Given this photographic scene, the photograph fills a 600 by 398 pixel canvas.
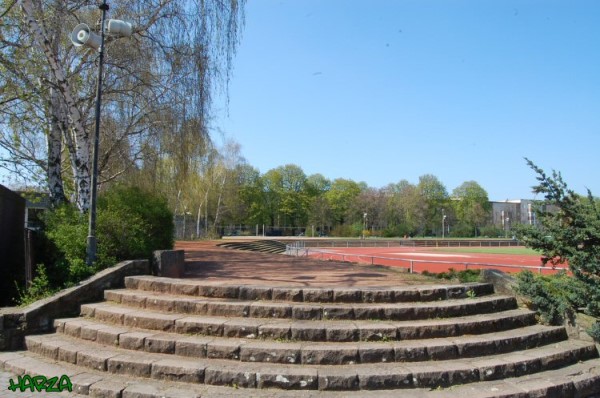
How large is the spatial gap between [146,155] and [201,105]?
3.63 m

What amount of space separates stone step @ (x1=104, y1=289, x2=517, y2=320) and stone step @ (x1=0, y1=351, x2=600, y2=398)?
4.48ft

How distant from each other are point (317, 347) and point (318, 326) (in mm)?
419

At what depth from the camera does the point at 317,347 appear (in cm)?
527

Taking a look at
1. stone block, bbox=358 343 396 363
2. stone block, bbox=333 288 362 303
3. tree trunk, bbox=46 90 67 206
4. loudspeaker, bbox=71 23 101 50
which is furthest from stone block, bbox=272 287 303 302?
tree trunk, bbox=46 90 67 206

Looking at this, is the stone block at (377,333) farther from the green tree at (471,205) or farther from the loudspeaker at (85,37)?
the green tree at (471,205)

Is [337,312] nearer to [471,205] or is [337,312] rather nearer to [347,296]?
[347,296]

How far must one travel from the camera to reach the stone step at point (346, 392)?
457 centimetres

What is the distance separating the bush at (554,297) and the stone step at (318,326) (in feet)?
1.40

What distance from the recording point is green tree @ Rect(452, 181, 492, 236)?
96.2 meters

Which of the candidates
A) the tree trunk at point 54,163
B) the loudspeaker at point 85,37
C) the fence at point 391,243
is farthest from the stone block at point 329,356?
the fence at point 391,243

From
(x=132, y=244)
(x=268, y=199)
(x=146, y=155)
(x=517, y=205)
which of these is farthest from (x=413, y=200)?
(x=132, y=244)

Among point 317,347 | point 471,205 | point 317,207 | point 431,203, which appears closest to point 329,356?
point 317,347

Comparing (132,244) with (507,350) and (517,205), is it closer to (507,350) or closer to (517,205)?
(507,350)

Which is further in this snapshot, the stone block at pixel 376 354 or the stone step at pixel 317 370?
the stone block at pixel 376 354
